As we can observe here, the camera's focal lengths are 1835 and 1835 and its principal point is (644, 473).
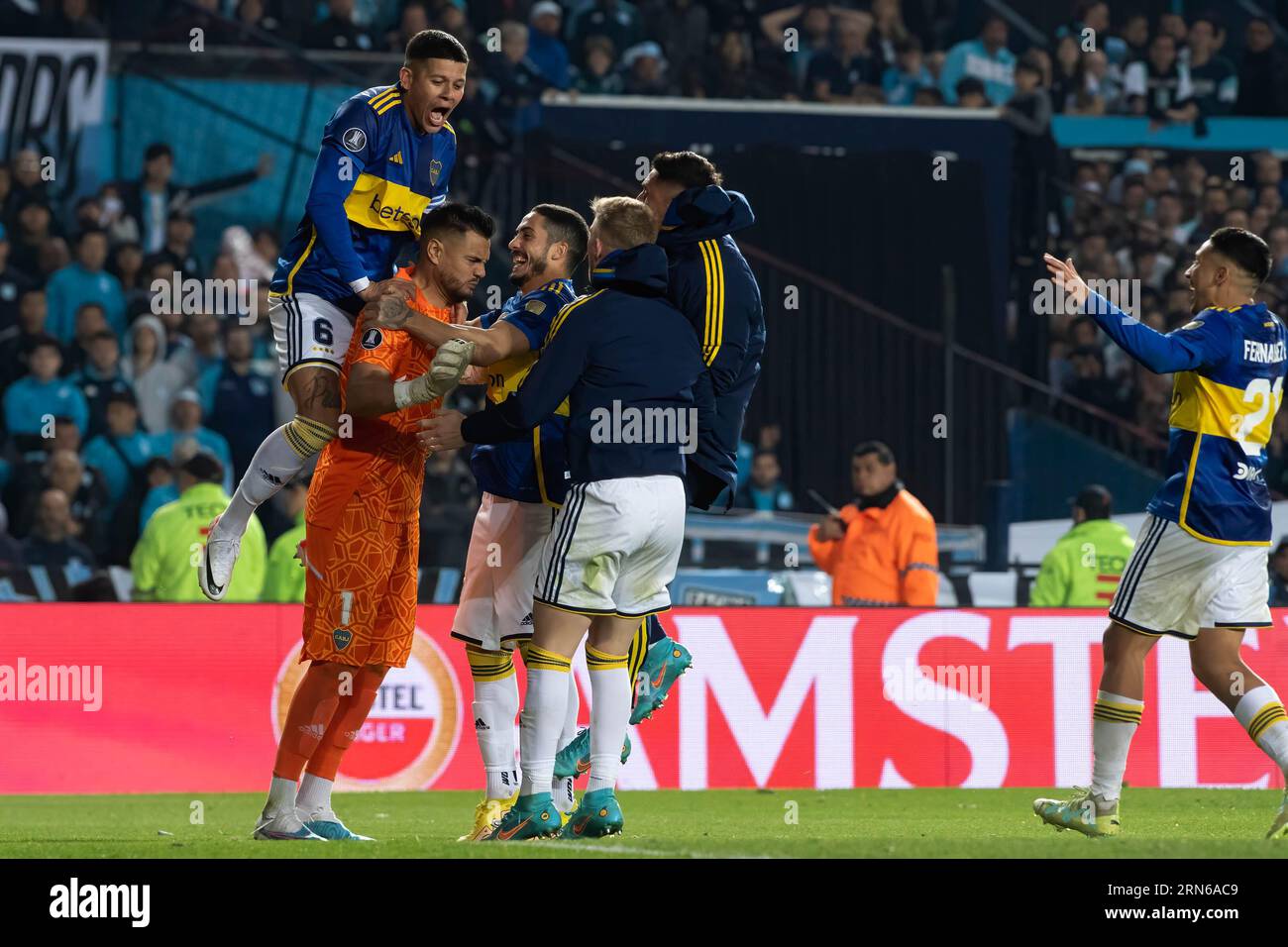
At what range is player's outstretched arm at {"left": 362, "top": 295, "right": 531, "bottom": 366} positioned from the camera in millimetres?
6324

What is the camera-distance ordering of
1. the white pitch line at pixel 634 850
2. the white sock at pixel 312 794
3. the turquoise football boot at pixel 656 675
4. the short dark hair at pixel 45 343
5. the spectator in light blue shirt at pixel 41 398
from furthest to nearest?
the short dark hair at pixel 45 343
the spectator in light blue shirt at pixel 41 398
the turquoise football boot at pixel 656 675
the white sock at pixel 312 794
the white pitch line at pixel 634 850

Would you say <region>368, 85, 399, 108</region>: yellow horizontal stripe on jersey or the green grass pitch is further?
<region>368, 85, 399, 108</region>: yellow horizontal stripe on jersey

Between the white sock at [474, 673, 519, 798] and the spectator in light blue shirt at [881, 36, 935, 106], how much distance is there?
36.3ft

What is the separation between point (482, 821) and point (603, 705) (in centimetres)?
91

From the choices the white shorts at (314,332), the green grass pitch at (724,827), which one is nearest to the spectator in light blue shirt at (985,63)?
the green grass pitch at (724,827)

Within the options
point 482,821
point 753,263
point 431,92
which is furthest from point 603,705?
point 753,263

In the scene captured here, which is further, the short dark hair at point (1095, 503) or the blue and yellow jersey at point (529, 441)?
the short dark hair at point (1095, 503)

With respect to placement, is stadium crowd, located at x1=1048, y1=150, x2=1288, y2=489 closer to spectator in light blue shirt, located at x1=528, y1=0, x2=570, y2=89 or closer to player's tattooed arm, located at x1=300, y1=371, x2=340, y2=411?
spectator in light blue shirt, located at x1=528, y1=0, x2=570, y2=89

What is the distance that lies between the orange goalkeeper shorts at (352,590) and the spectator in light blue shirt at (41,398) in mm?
7515

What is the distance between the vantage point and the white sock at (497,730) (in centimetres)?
709

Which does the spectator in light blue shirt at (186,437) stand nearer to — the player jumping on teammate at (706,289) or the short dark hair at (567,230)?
the player jumping on teammate at (706,289)

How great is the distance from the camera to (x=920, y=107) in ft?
51.5

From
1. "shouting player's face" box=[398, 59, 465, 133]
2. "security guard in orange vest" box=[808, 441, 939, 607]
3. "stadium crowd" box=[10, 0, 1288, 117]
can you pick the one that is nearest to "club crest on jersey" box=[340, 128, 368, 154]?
"shouting player's face" box=[398, 59, 465, 133]
